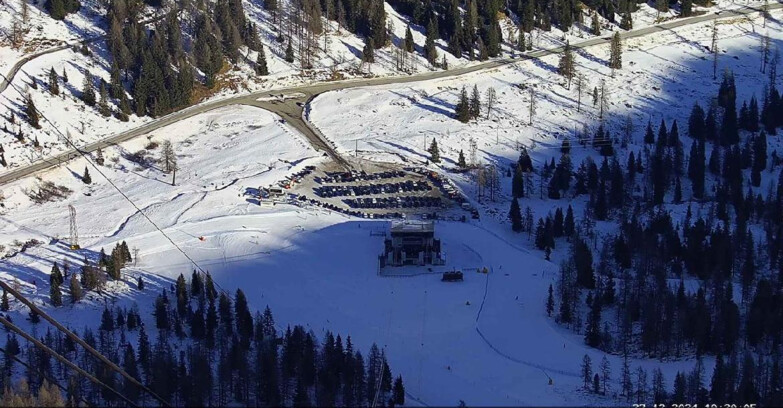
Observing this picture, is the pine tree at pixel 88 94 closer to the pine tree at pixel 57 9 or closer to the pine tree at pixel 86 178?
the pine tree at pixel 86 178

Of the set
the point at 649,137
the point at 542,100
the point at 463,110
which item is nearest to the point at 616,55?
the point at 542,100

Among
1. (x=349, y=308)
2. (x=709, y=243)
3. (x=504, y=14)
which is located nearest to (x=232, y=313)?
(x=349, y=308)

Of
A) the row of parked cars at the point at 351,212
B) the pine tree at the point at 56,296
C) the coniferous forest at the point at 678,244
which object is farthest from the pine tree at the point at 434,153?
the pine tree at the point at 56,296

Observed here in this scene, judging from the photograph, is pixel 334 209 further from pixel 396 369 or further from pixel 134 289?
pixel 396 369

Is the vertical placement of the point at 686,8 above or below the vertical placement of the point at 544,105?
above

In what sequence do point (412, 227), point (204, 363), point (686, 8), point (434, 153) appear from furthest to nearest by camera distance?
1. point (686, 8)
2. point (434, 153)
3. point (412, 227)
4. point (204, 363)

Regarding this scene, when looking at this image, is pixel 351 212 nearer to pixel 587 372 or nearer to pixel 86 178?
pixel 86 178

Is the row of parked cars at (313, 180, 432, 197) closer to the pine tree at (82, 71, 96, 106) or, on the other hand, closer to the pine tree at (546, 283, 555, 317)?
the pine tree at (546, 283, 555, 317)
